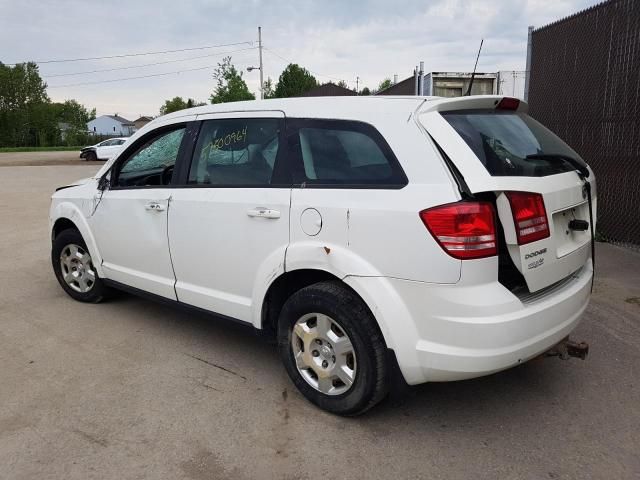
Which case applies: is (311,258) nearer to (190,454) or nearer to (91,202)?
(190,454)

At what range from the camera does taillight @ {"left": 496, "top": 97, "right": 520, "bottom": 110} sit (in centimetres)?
316

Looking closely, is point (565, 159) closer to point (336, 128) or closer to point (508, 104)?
point (508, 104)

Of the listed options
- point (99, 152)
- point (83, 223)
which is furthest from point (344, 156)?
point (99, 152)

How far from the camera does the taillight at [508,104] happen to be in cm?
316

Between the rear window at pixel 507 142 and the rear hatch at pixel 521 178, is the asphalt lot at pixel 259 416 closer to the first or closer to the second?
the rear hatch at pixel 521 178

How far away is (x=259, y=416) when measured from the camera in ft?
Answer: 10.2

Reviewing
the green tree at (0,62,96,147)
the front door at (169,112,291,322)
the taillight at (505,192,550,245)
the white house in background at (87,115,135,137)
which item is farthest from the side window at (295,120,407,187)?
the white house in background at (87,115,135,137)

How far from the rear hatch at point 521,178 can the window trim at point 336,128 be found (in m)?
0.24

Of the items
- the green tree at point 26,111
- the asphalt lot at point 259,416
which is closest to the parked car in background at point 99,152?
the asphalt lot at point 259,416

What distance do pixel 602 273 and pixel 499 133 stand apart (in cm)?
361

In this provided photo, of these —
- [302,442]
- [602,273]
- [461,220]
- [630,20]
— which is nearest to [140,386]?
[302,442]

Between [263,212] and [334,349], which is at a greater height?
[263,212]

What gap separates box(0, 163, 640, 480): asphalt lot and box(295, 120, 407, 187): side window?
134cm

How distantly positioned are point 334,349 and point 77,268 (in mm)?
3135
